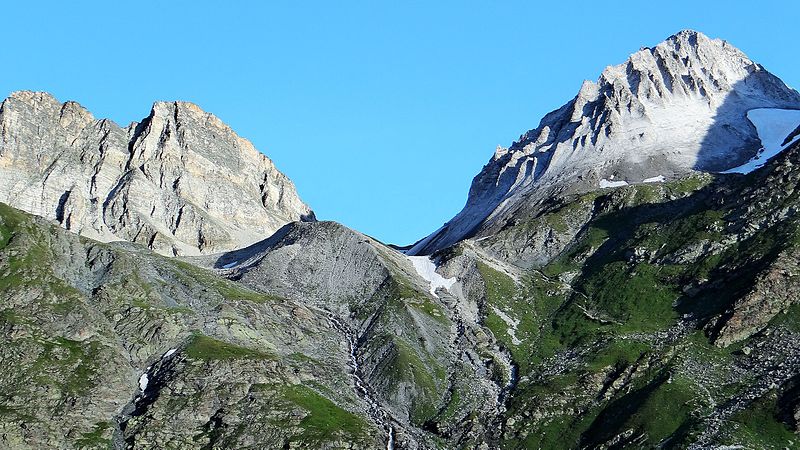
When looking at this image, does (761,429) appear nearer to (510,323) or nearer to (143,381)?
(510,323)

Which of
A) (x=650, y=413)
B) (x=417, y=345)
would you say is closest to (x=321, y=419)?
(x=417, y=345)

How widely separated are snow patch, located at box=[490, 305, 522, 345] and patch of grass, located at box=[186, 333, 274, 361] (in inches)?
1755

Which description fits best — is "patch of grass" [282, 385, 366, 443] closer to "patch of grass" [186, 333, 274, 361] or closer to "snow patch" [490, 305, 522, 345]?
"patch of grass" [186, 333, 274, 361]

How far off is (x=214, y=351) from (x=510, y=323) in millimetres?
56752

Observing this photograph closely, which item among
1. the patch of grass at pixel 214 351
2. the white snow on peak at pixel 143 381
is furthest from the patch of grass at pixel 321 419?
the white snow on peak at pixel 143 381

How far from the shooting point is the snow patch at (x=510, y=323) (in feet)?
551

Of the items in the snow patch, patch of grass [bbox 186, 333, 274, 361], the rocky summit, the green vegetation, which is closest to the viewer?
the green vegetation

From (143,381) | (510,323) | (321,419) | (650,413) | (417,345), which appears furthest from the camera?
(510,323)

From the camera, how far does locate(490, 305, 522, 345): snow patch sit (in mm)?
168087

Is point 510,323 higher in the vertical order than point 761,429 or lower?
higher

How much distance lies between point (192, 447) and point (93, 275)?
161ft

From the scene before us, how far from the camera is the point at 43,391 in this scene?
5143 inches

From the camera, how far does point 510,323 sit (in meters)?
175

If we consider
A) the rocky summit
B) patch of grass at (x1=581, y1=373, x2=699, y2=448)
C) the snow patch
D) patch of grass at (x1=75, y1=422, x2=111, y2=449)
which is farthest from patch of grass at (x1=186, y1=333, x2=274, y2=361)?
patch of grass at (x1=581, y1=373, x2=699, y2=448)
